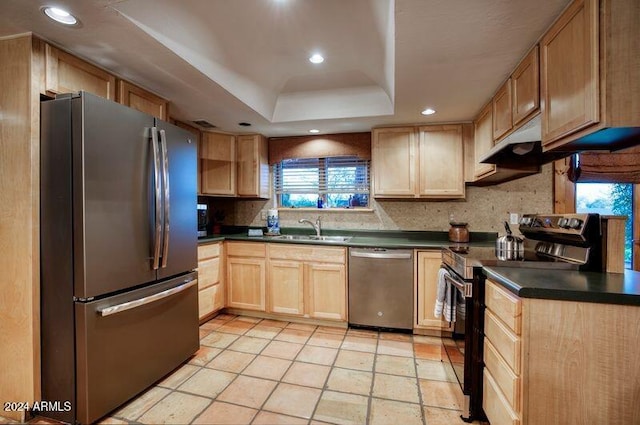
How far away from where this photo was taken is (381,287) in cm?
280

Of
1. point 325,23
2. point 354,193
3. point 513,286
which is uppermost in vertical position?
point 325,23

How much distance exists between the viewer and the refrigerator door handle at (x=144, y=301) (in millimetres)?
1569

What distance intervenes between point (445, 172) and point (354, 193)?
1.06 metres

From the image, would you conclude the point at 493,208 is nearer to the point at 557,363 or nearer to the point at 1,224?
the point at 557,363

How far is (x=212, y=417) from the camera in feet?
5.42

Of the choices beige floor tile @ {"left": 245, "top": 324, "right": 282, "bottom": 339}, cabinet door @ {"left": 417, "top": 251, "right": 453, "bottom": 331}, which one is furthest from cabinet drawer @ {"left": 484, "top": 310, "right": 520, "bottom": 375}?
beige floor tile @ {"left": 245, "top": 324, "right": 282, "bottom": 339}

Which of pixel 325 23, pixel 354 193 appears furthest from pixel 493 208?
pixel 325 23

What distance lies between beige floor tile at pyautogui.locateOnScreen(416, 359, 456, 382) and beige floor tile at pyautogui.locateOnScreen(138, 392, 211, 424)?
1.51m

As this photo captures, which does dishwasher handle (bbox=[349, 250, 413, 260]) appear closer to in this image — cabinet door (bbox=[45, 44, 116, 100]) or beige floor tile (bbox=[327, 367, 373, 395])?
beige floor tile (bbox=[327, 367, 373, 395])

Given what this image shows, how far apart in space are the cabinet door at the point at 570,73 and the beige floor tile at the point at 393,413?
1.69 m

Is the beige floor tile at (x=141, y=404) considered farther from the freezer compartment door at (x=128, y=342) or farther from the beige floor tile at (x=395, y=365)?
the beige floor tile at (x=395, y=365)

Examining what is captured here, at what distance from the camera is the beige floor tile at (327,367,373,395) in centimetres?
193

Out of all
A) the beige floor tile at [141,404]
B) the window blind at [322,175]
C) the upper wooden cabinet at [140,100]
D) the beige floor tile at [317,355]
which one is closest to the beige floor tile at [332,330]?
the beige floor tile at [317,355]

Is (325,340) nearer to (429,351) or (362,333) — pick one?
(362,333)
